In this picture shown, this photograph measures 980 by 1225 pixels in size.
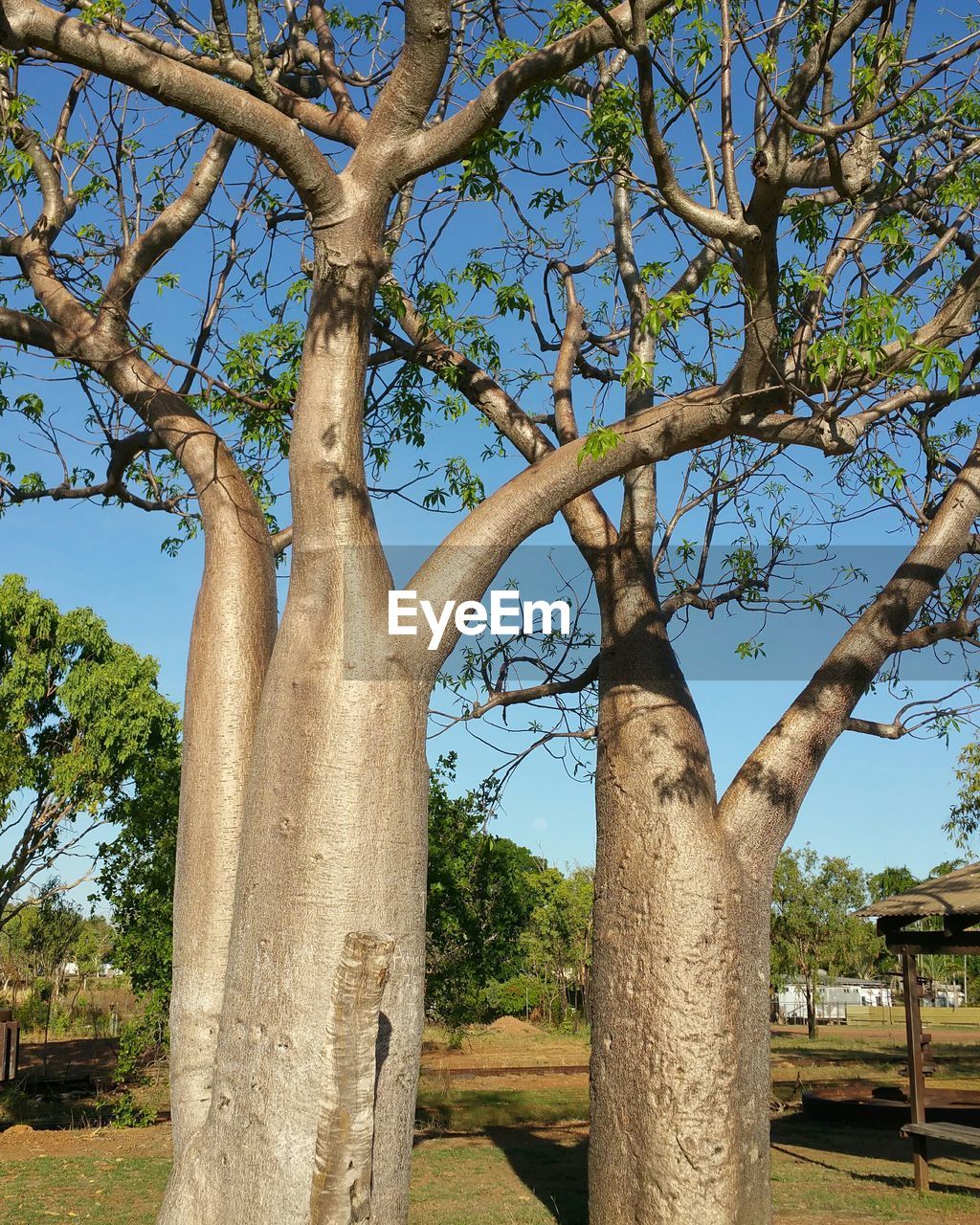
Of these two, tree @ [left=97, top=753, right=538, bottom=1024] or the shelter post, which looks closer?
the shelter post

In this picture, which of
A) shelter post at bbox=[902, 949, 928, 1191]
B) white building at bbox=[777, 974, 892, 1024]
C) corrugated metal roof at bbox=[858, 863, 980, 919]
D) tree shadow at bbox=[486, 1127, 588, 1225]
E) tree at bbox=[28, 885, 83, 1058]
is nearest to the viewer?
tree shadow at bbox=[486, 1127, 588, 1225]

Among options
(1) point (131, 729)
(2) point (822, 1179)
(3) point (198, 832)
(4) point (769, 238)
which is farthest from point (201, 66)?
(1) point (131, 729)

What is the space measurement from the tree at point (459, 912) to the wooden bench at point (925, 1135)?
14.6 ft

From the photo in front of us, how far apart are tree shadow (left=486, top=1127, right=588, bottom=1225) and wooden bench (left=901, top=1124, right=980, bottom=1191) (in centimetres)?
237

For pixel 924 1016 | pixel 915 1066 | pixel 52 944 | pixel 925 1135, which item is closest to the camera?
pixel 925 1135

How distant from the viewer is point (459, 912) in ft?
36.9

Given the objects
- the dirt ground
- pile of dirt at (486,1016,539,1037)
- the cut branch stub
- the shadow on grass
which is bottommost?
pile of dirt at (486,1016,539,1037)

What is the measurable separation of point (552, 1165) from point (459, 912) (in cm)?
278

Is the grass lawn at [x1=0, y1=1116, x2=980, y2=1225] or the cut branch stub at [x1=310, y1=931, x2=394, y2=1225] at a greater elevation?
the cut branch stub at [x1=310, y1=931, x2=394, y2=1225]

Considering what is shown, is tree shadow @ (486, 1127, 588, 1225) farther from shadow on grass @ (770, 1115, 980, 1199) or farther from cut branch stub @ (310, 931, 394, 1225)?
cut branch stub @ (310, 931, 394, 1225)

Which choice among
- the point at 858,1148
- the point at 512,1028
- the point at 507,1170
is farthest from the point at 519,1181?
the point at 512,1028

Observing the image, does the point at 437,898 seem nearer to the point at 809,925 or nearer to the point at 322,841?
the point at 322,841

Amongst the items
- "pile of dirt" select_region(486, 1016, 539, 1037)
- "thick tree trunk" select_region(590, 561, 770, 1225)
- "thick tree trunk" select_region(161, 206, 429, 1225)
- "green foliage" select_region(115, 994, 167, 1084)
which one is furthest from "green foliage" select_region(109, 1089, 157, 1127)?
"pile of dirt" select_region(486, 1016, 539, 1037)

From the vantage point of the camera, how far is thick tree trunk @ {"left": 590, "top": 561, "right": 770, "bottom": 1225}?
18.2 ft
